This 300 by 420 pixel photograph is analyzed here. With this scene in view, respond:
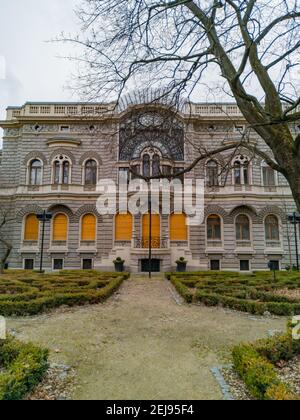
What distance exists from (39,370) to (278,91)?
6866 millimetres

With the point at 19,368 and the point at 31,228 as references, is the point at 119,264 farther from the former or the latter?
the point at 19,368

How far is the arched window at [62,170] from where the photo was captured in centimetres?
2091

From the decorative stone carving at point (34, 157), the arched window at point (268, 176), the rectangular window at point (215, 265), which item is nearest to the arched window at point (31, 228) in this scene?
the decorative stone carving at point (34, 157)

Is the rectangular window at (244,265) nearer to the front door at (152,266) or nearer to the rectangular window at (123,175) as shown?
the front door at (152,266)

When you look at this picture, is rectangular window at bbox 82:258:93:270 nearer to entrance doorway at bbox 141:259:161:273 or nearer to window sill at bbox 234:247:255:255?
entrance doorway at bbox 141:259:161:273

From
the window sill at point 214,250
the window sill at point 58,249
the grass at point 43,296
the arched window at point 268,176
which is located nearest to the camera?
the grass at point 43,296

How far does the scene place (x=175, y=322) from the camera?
6.59 m

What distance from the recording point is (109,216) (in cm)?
2011

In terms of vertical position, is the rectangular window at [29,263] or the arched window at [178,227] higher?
the arched window at [178,227]

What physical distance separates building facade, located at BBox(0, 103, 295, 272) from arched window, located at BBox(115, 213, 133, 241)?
80 mm

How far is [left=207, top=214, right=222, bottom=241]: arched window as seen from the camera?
2053cm

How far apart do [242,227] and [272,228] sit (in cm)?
242

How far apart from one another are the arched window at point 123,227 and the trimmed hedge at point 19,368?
50.2 ft
